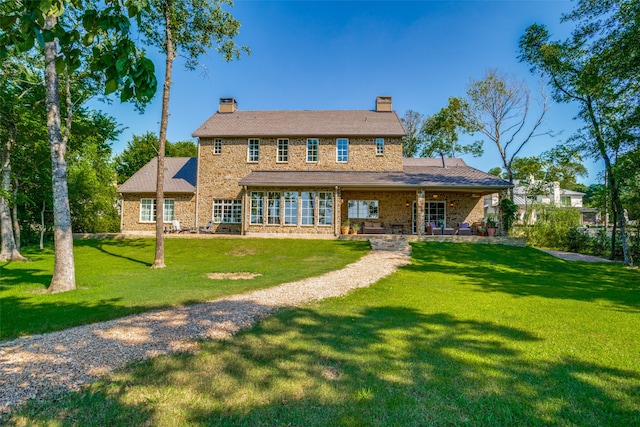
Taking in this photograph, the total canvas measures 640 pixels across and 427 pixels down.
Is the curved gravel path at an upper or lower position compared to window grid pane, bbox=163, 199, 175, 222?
lower

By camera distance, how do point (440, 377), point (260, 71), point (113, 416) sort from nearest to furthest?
point (113, 416)
point (440, 377)
point (260, 71)

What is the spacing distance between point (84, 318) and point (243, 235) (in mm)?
14400

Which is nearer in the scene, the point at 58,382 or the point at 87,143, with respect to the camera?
the point at 58,382

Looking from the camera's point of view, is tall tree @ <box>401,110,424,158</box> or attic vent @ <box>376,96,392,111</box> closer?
attic vent @ <box>376,96,392,111</box>

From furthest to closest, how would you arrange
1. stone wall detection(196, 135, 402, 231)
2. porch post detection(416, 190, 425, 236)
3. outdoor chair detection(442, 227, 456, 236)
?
stone wall detection(196, 135, 402, 231) → outdoor chair detection(442, 227, 456, 236) → porch post detection(416, 190, 425, 236)

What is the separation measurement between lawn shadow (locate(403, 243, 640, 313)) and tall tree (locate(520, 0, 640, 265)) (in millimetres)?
3822

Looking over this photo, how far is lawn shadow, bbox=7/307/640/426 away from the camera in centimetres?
281

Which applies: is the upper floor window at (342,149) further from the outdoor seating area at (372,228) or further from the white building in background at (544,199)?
the white building in background at (544,199)

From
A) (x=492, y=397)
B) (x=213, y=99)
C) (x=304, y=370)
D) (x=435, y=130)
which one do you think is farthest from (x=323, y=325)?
(x=435, y=130)

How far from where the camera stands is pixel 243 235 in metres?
19.8

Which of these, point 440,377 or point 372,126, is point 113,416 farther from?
point 372,126

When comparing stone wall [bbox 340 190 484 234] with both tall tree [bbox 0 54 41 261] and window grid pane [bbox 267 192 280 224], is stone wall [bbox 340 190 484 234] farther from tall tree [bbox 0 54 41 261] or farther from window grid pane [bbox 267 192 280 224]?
tall tree [bbox 0 54 41 261]

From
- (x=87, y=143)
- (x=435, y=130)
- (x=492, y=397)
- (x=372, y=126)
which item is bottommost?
(x=492, y=397)

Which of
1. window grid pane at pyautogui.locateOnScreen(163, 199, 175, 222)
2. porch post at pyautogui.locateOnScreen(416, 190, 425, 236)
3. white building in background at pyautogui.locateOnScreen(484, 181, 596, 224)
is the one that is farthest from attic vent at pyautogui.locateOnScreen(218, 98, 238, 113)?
white building in background at pyautogui.locateOnScreen(484, 181, 596, 224)
